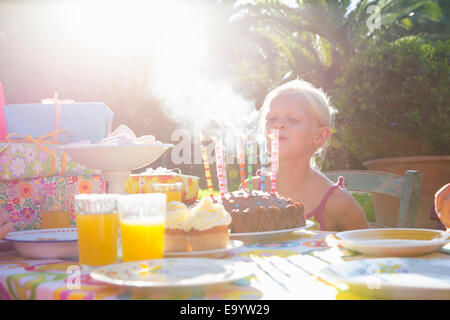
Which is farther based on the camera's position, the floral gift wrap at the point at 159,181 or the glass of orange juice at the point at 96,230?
the floral gift wrap at the point at 159,181

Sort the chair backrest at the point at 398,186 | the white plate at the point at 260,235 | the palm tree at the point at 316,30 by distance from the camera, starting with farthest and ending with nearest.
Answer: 1. the palm tree at the point at 316,30
2. the chair backrest at the point at 398,186
3. the white plate at the point at 260,235

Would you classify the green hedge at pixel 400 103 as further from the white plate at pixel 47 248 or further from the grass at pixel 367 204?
the white plate at pixel 47 248

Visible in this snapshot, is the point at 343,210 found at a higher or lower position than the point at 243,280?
lower

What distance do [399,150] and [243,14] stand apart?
1097cm

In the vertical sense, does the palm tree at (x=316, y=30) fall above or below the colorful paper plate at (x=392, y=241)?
above

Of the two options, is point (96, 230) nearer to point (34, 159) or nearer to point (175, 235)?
point (175, 235)

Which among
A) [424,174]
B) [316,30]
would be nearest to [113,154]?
[424,174]

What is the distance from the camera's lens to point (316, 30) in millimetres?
16016

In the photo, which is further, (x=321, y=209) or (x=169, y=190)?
(x=321, y=209)

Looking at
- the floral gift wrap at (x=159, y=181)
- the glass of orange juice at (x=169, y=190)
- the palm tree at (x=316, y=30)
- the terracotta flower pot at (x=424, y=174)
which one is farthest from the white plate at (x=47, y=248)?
the palm tree at (x=316, y=30)

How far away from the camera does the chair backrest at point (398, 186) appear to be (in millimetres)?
2477

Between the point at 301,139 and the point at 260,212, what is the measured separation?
1.33 m

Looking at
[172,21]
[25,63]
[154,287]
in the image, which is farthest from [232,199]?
[172,21]

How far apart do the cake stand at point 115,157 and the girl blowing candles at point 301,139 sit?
123 centimetres
